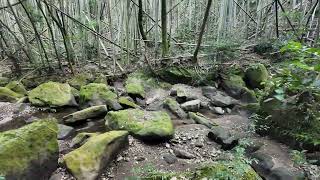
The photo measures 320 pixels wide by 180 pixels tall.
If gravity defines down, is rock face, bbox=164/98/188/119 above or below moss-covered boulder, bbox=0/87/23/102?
below

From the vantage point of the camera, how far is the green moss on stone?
17.6 feet

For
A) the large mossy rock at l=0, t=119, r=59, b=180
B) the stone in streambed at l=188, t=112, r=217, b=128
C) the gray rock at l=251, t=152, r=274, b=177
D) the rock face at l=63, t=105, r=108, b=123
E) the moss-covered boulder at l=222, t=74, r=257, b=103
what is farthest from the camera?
the moss-covered boulder at l=222, t=74, r=257, b=103

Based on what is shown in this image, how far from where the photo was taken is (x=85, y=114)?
179 inches

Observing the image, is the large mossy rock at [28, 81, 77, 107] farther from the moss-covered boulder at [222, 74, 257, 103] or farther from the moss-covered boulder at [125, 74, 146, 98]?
the moss-covered boulder at [222, 74, 257, 103]

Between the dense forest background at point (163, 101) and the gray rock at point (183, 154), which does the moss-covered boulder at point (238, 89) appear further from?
the gray rock at point (183, 154)

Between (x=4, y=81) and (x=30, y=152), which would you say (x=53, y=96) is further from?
(x=30, y=152)

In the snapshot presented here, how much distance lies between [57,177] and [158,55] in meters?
4.01

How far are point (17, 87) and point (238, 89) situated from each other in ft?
12.6

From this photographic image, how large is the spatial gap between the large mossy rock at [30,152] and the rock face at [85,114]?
1419 millimetres

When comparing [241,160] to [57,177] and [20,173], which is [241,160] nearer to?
[57,177]

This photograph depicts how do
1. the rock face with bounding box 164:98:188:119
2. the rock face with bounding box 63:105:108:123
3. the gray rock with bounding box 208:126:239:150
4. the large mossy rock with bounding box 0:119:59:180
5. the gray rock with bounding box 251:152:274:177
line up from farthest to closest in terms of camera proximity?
the rock face with bounding box 164:98:188:119 → the rock face with bounding box 63:105:108:123 → the gray rock with bounding box 208:126:239:150 → the gray rock with bounding box 251:152:274:177 → the large mossy rock with bounding box 0:119:59:180

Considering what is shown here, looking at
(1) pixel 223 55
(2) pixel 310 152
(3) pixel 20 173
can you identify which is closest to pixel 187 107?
(1) pixel 223 55

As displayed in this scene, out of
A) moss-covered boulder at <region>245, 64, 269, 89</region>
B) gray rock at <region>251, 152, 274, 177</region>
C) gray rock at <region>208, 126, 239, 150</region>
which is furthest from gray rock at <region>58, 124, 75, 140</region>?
moss-covered boulder at <region>245, 64, 269, 89</region>

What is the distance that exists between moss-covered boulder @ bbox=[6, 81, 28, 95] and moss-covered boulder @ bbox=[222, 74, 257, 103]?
351 centimetres
